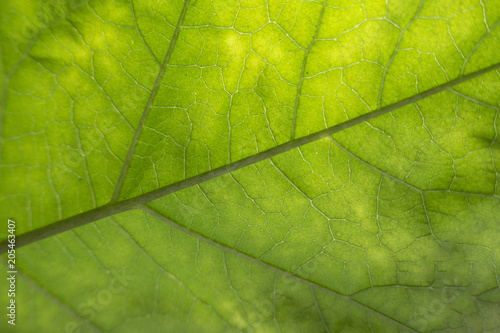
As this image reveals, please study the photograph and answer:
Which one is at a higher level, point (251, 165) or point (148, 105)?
point (148, 105)

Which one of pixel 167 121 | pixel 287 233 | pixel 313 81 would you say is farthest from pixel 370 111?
pixel 167 121

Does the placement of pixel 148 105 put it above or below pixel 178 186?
above

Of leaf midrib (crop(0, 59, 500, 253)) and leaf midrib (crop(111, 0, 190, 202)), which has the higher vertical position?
leaf midrib (crop(111, 0, 190, 202))

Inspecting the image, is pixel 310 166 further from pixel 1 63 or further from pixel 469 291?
pixel 1 63

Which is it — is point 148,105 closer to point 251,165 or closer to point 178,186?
point 178,186

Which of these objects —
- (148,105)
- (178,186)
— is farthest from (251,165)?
(148,105)

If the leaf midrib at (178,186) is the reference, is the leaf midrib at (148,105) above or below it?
above
